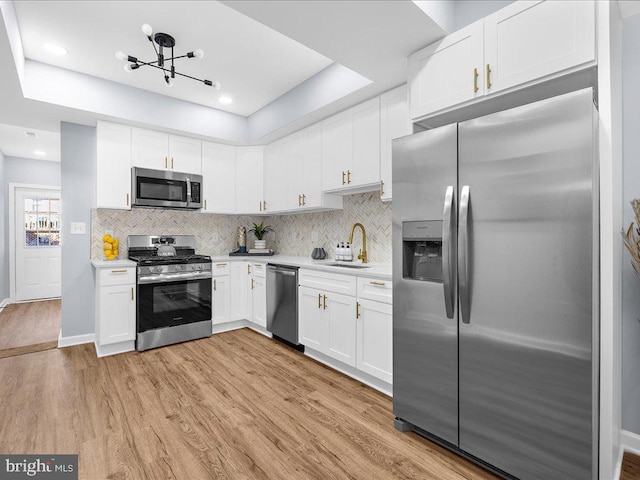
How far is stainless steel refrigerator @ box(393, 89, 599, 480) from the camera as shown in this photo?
1.43m

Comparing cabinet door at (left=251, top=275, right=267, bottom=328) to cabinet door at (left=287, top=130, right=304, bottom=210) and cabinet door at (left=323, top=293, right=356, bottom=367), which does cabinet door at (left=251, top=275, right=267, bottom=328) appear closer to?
cabinet door at (left=287, top=130, right=304, bottom=210)

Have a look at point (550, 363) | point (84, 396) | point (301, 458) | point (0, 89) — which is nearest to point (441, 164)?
point (550, 363)

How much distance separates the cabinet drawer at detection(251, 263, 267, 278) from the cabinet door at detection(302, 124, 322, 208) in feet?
2.95

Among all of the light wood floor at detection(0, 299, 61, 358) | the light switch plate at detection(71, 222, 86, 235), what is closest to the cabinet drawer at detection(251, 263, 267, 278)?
the light switch plate at detection(71, 222, 86, 235)

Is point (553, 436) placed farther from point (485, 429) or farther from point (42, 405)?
point (42, 405)

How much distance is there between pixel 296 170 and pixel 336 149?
0.75 m

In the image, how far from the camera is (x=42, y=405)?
2.48 meters

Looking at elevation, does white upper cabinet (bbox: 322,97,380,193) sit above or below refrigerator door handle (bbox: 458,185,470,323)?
above

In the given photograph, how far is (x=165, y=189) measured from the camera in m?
4.00

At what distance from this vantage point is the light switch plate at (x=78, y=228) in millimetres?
3883

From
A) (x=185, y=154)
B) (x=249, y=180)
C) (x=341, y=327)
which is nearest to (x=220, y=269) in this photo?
(x=249, y=180)

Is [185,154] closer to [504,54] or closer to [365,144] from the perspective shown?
[365,144]

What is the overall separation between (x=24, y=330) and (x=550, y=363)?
5.82 metres

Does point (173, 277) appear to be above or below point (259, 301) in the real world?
above
